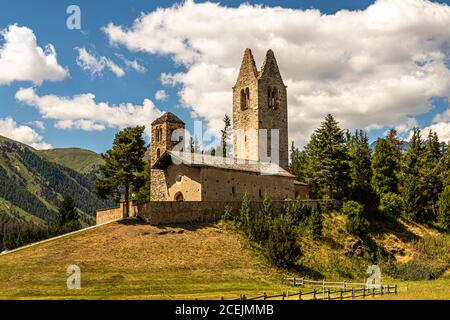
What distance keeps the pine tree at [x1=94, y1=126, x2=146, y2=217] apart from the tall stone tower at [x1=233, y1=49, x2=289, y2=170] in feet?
66.2

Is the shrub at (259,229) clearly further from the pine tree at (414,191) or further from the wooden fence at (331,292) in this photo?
the pine tree at (414,191)

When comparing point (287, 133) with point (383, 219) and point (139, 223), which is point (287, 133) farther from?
point (139, 223)

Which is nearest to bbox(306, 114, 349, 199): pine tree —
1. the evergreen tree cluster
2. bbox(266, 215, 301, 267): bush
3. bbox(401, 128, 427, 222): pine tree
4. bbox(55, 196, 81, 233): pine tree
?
the evergreen tree cluster

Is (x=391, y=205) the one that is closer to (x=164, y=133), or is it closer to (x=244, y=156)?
(x=244, y=156)

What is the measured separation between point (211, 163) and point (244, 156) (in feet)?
53.2

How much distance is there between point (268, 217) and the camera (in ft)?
141

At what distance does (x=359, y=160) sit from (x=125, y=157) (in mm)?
35103

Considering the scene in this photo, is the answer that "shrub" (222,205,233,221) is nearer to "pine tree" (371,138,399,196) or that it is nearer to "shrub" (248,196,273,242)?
"shrub" (248,196,273,242)

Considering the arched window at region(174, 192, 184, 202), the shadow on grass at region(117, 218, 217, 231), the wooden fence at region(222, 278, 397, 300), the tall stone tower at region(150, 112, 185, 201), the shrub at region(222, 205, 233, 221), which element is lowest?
the wooden fence at region(222, 278, 397, 300)

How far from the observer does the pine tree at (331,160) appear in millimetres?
53969

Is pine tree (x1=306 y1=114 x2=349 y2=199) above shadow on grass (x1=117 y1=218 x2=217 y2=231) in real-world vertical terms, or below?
above

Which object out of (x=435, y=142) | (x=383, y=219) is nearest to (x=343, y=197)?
(x=383, y=219)

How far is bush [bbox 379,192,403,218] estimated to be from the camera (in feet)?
184

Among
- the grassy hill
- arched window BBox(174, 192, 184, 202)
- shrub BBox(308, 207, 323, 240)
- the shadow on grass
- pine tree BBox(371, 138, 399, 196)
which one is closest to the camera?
the grassy hill
